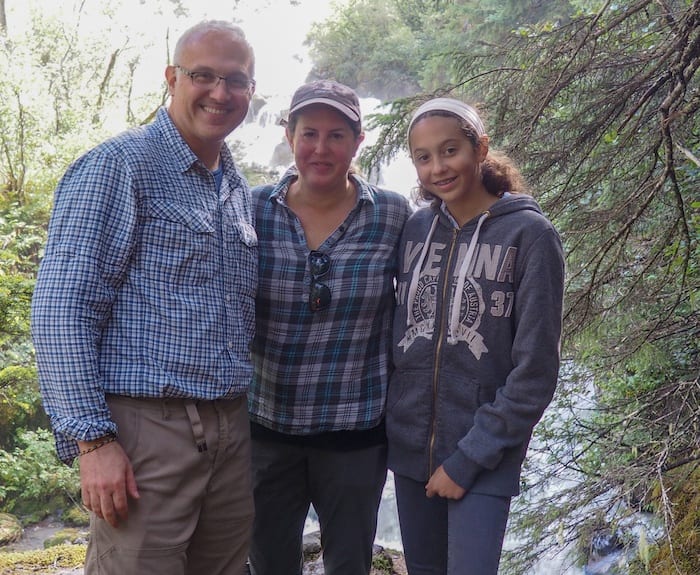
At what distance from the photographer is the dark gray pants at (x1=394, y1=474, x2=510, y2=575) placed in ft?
5.53

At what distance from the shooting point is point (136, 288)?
1599 millimetres

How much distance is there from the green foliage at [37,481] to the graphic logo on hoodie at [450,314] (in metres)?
7.11

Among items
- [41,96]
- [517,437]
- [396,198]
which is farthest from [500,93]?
[41,96]

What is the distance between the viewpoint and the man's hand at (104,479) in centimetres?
150

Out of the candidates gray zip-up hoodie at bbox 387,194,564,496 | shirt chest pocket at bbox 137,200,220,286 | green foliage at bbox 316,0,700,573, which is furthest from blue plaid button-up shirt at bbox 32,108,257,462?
green foliage at bbox 316,0,700,573

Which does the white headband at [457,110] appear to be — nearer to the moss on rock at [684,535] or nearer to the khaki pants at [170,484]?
the khaki pants at [170,484]

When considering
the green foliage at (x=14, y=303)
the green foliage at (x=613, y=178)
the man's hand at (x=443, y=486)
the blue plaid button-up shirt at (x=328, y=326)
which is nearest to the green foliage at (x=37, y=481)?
the green foliage at (x=14, y=303)

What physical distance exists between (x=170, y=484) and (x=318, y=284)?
0.68 m

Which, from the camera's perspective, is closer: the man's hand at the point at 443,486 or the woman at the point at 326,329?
the man's hand at the point at 443,486

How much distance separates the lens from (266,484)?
2.09 m

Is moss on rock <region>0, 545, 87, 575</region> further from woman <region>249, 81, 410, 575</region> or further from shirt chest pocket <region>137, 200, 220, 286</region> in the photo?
shirt chest pocket <region>137, 200, 220, 286</region>

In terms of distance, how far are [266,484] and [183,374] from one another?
0.64m

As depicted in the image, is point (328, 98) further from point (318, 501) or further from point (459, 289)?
point (318, 501)

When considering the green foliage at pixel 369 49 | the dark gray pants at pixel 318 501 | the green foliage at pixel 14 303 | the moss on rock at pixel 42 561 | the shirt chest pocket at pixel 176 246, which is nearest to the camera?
the shirt chest pocket at pixel 176 246
